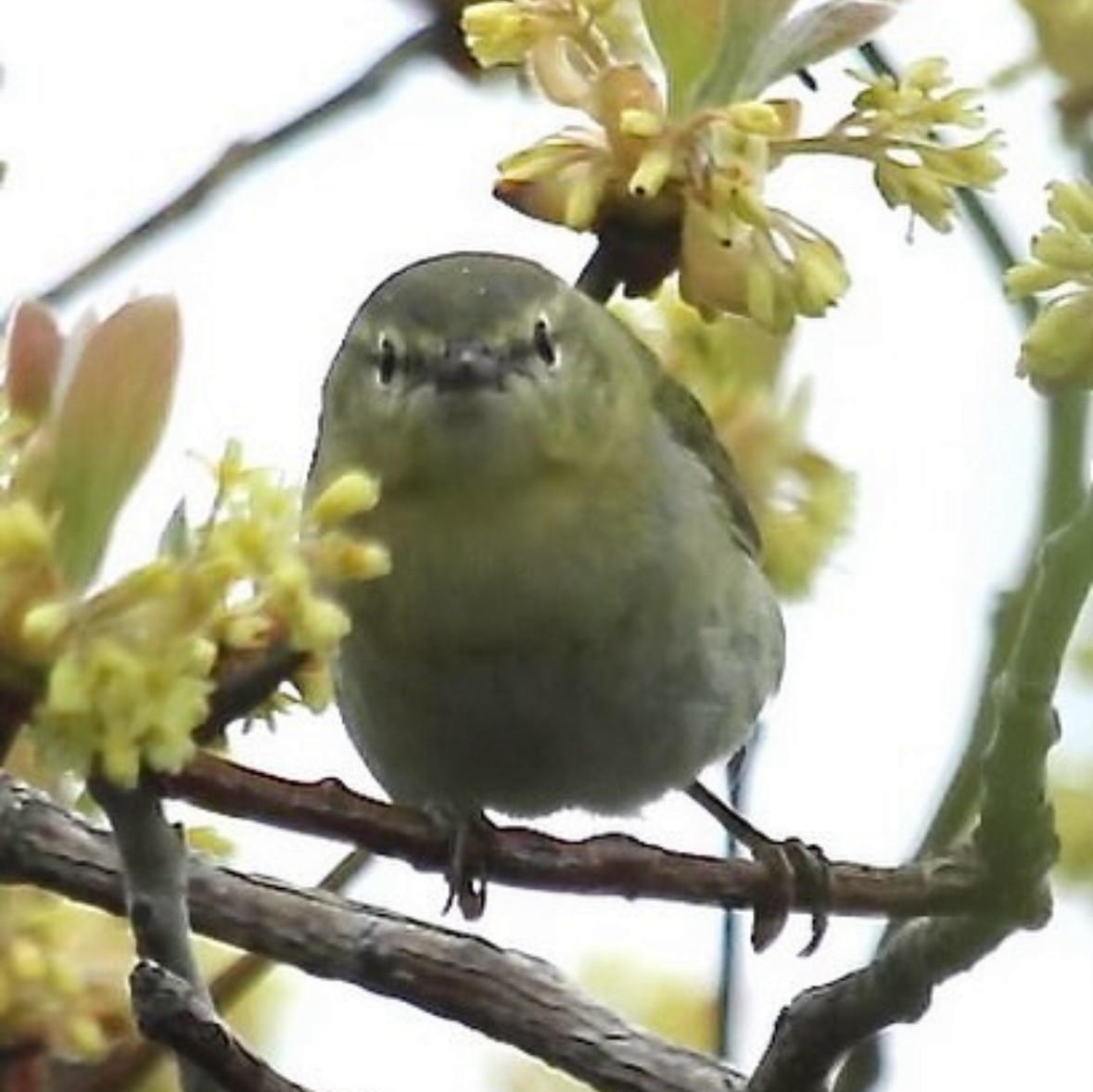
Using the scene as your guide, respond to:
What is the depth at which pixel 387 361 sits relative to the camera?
2.81 m

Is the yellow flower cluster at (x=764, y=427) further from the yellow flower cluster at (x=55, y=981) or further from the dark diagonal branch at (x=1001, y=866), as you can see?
the dark diagonal branch at (x=1001, y=866)

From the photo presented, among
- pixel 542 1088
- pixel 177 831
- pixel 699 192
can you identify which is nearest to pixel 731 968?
pixel 542 1088

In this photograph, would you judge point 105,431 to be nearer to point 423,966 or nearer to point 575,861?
point 575,861

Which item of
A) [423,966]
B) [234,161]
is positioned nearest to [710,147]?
[234,161]

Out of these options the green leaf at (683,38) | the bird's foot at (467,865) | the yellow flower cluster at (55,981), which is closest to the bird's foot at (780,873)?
the bird's foot at (467,865)

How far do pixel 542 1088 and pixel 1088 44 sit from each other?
1.20 metres

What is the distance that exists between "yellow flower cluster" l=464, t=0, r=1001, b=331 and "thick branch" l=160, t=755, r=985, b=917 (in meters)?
0.48

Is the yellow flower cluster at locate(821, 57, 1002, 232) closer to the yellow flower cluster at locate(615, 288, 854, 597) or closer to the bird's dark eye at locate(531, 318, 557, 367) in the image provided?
the yellow flower cluster at locate(615, 288, 854, 597)

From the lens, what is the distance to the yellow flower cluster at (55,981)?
200 cm

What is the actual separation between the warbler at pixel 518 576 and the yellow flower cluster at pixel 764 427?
0.09 m

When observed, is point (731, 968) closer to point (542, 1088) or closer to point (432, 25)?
point (542, 1088)

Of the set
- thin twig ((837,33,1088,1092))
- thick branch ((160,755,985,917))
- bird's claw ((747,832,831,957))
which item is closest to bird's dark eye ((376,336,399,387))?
bird's claw ((747,832,831,957))

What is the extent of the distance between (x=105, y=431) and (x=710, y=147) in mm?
733

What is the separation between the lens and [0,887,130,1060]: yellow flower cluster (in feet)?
6.55
